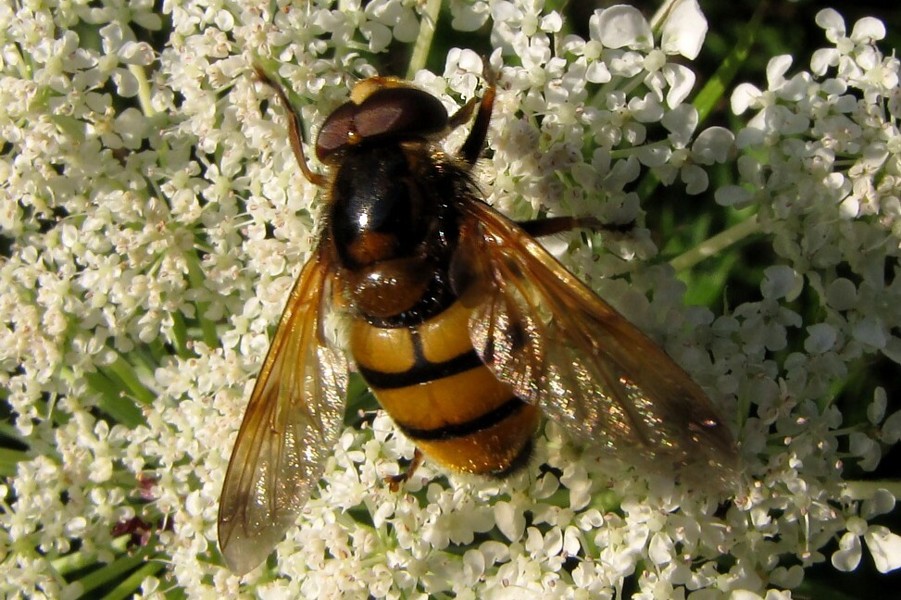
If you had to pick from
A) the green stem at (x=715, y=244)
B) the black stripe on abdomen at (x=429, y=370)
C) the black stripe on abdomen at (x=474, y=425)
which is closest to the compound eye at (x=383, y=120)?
the black stripe on abdomen at (x=429, y=370)

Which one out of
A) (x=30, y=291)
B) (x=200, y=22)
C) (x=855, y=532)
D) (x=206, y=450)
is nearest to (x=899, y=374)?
(x=855, y=532)

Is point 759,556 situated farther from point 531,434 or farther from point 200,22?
point 200,22

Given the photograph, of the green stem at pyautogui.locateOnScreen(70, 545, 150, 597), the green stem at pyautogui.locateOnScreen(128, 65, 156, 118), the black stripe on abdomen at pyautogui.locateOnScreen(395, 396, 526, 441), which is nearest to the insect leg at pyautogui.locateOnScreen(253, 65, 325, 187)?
the green stem at pyautogui.locateOnScreen(128, 65, 156, 118)

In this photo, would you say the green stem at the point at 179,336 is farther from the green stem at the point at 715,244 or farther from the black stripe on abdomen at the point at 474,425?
the green stem at the point at 715,244

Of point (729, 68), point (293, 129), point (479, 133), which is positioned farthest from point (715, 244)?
point (293, 129)

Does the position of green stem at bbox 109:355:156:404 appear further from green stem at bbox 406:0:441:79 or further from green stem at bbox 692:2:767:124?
green stem at bbox 692:2:767:124

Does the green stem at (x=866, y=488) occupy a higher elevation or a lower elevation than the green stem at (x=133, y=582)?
higher
